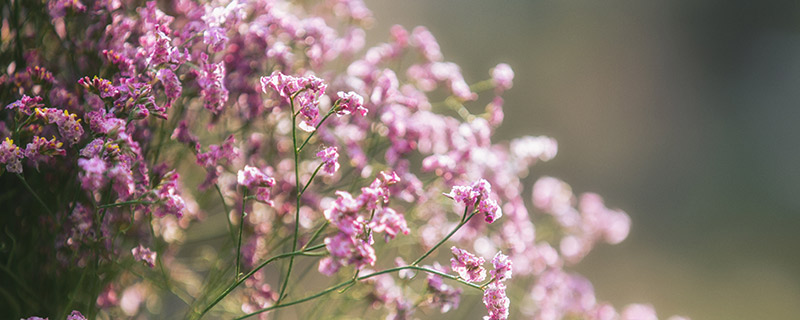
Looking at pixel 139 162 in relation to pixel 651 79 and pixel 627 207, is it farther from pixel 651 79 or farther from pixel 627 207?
pixel 651 79

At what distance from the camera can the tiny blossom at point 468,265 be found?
47 cm

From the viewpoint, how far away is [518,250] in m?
0.70

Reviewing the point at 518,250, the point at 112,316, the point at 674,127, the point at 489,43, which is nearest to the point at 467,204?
the point at 518,250

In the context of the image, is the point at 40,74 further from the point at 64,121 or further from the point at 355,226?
the point at 355,226

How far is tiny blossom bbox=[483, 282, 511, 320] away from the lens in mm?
468

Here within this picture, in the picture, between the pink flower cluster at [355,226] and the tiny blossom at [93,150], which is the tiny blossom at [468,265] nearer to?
the pink flower cluster at [355,226]

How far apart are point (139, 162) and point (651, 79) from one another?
2206 mm

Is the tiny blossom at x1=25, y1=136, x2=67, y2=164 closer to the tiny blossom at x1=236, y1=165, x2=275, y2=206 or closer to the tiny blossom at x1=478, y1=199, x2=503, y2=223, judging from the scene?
the tiny blossom at x1=236, y1=165, x2=275, y2=206

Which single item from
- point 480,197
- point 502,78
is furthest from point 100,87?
point 502,78

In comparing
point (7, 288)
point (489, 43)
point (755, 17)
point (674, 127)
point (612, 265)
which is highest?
point (755, 17)

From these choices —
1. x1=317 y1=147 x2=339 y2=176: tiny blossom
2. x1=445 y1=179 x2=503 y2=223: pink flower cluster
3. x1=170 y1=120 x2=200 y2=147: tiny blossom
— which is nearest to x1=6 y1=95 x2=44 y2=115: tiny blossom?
A: x1=170 y1=120 x2=200 y2=147: tiny blossom

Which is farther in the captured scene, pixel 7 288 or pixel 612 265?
pixel 612 265

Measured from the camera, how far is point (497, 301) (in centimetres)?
47

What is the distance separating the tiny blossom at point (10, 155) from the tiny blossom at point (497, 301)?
0.37 metres
